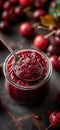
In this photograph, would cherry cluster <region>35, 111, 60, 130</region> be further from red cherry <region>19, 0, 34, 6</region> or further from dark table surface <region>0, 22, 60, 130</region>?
red cherry <region>19, 0, 34, 6</region>

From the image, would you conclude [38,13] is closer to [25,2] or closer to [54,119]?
[25,2]

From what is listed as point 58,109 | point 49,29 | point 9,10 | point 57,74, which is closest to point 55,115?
point 58,109

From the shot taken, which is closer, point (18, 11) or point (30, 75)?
point (30, 75)

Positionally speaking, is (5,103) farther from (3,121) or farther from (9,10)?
(9,10)

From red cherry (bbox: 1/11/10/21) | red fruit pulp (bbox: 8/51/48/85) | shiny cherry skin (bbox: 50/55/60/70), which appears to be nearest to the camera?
red fruit pulp (bbox: 8/51/48/85)

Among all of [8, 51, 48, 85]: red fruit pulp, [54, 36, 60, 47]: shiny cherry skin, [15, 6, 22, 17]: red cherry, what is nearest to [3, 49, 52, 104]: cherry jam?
[8, 51, 48, 85]: red fruit pulp

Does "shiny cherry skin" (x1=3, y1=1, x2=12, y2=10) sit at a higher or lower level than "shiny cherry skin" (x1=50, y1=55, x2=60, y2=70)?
higher
